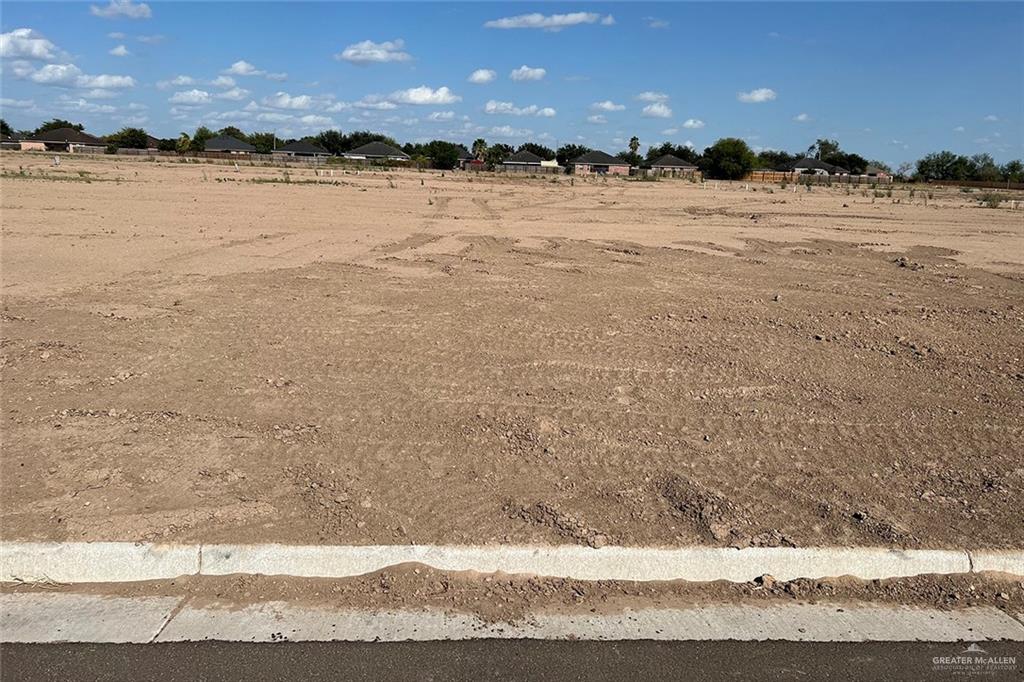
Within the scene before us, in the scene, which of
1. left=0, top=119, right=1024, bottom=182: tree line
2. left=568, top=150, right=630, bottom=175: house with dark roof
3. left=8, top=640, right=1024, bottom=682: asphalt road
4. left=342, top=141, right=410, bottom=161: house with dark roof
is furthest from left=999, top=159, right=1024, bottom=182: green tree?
left=8, top=640, right=1024, bottom=682: asphalt road

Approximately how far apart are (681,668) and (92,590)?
10.4 feet

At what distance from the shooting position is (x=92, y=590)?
396 cm

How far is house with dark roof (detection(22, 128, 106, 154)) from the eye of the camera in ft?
341

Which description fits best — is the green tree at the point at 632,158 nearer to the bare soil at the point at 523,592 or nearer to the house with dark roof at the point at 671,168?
the house with dark roof at the point at 671,168

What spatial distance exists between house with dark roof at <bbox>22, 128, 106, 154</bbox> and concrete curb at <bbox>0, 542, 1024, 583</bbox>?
377 feet

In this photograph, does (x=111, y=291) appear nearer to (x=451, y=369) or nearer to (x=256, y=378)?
(x=256, y=378)

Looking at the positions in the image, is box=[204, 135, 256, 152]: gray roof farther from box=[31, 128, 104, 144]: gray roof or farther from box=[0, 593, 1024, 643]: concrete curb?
box=[0, 593, 1024, 643]: concrete curb

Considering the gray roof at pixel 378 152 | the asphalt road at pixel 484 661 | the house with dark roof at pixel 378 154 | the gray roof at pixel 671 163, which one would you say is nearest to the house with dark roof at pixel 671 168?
the gray roof at pixel 671 163

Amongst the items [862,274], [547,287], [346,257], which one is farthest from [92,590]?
[862,274]

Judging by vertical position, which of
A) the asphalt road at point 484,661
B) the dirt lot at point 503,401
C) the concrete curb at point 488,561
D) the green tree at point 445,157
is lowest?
the asphalt road at point 484,661

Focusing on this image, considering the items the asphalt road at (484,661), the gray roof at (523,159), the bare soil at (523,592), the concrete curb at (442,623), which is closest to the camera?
the asphalt road at (484,661)

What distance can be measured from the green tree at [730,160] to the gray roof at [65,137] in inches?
3782

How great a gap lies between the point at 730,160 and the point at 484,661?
323ft

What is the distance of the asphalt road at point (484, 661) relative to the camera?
329 cm
